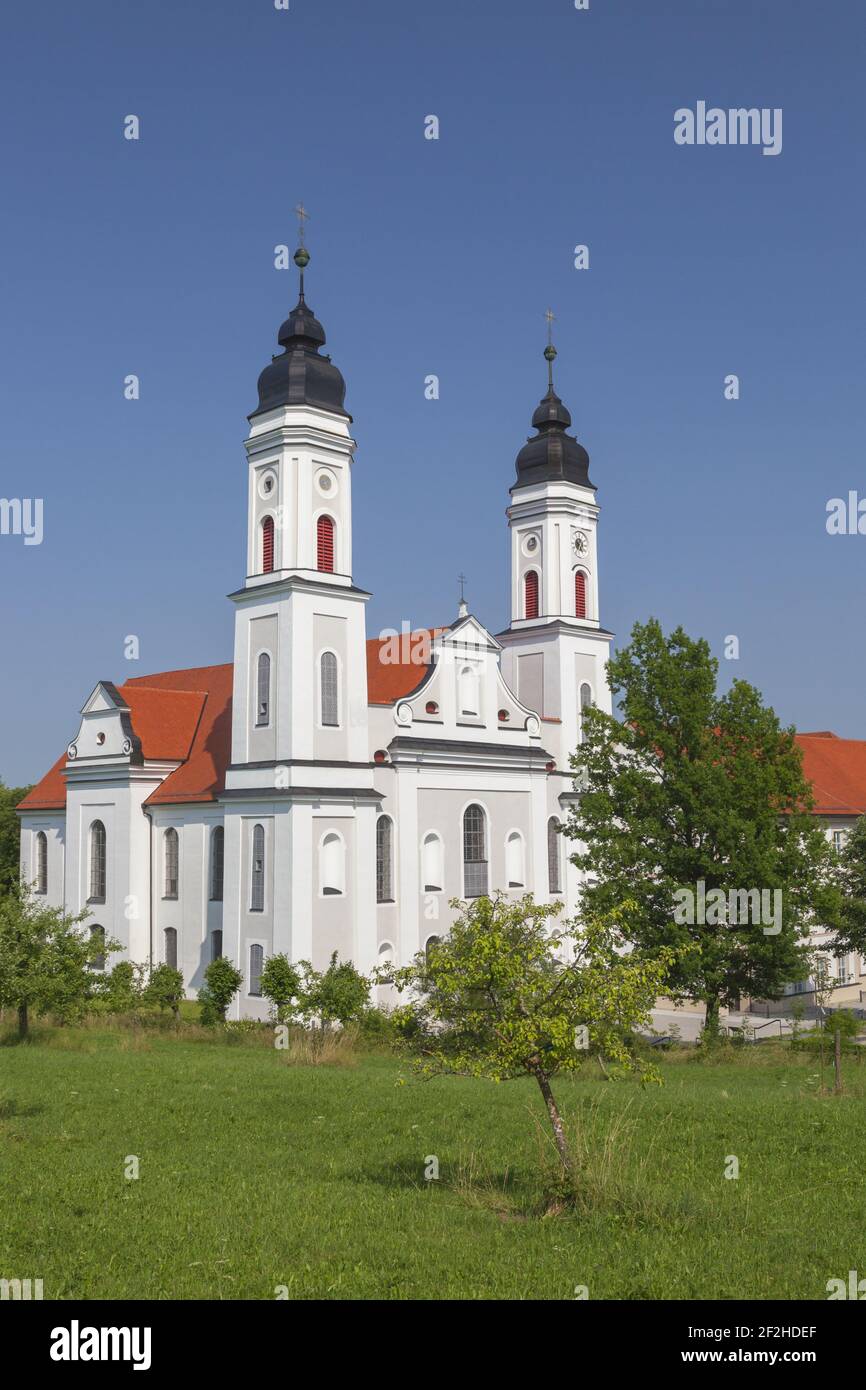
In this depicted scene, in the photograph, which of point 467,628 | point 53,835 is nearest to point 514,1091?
point 467,628

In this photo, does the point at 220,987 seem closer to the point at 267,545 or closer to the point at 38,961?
the point at 38,961

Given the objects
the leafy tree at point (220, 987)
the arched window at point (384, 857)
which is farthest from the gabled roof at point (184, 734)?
the leafy tree at point (220, 987)

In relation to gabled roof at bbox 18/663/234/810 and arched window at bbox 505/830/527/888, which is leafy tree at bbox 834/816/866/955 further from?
gabled roof at bbox 18/663/234/810

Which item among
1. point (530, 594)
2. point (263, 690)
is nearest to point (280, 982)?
point (263, 690)

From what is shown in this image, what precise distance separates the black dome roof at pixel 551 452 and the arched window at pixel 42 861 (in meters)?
23.4

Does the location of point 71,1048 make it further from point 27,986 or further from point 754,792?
point 754,792

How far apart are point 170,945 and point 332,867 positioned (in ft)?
31.7

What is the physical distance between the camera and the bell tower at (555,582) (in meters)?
46.7

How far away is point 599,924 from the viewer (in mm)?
12641

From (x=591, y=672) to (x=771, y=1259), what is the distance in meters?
38.3

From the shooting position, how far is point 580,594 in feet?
157

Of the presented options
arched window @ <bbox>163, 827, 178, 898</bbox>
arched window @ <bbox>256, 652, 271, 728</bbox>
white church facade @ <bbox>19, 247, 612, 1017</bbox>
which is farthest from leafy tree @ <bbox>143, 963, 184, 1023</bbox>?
arched window @ <bbox>256, 652, 271, 728</bbox>

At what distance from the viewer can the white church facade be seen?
36.4 metres

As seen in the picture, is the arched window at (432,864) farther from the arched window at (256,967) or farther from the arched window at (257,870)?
the arched window at (256,967)
